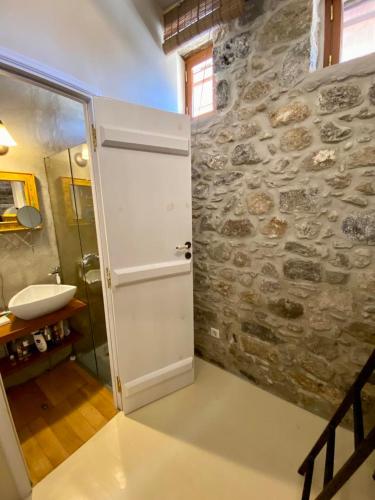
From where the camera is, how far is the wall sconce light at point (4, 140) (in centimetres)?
164

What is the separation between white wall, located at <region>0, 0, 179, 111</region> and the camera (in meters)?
1.13

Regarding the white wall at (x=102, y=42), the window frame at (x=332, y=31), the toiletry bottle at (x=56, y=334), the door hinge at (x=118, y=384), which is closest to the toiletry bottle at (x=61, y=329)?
the toiletry bottle at (x=56, y=334)

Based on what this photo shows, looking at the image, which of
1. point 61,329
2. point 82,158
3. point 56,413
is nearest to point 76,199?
point 82,158

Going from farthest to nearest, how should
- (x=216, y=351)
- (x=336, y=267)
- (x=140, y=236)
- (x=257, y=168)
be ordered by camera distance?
(x=216, y=351), (x=257, y=168), (x=140, y=236), (x=336, y=267)

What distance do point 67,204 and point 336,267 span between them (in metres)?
2.09

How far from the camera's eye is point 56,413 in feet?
5.61

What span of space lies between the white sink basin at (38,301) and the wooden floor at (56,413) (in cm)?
74

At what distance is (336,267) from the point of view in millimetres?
1378

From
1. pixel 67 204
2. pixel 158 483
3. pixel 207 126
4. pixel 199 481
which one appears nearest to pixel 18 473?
pixel 158 483

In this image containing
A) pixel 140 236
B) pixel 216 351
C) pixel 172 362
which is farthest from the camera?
pixel 216 351

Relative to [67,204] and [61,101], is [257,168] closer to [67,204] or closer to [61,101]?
[67,204]

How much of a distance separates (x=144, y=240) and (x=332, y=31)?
168 cm

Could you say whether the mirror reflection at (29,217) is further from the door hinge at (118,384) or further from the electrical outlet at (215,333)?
the electrical outlet at (215,333)

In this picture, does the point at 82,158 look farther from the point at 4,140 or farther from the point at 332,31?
the point at 332,31
